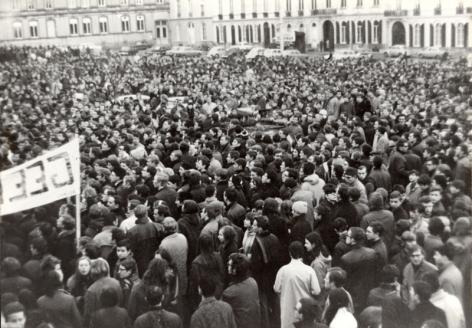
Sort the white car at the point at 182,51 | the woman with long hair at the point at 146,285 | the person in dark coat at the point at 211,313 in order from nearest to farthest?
the person in dark coat at the point at 211,313 < the woman with long hair at the point at 146,285 < the white car at the point at 182,51

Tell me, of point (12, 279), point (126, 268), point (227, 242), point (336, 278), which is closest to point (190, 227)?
point (227, 242)

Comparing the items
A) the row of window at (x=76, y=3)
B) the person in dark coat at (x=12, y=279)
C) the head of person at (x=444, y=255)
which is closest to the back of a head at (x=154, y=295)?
the person in dark coat at (x=12, y=279)

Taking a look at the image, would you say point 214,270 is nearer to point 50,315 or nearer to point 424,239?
point 50,315

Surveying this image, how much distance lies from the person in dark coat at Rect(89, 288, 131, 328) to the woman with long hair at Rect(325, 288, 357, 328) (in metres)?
2.03

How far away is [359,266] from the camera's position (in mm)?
7227

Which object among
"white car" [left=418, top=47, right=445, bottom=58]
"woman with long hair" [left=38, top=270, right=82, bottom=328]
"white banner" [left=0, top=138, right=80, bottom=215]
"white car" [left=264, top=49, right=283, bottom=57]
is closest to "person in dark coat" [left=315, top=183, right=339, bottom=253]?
"white banner" [left=0, top=138, right=80, bottom=215]

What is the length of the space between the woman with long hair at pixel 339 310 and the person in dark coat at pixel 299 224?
1.88 metres

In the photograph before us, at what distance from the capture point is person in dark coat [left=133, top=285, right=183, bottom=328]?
20.2ft

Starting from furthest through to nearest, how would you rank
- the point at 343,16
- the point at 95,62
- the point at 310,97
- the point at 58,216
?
1. the point at 343,16
2. the point at 95,62
3. the point at 310,97
4. the point at 58,216

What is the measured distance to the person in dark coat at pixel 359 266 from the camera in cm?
723

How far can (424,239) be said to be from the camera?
24.8ft

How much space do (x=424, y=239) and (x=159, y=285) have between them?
314cm

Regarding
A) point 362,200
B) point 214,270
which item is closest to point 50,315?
point 214,270

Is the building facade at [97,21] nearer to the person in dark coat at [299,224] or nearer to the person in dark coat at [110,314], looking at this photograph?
the person in dark coat at [299,224]
